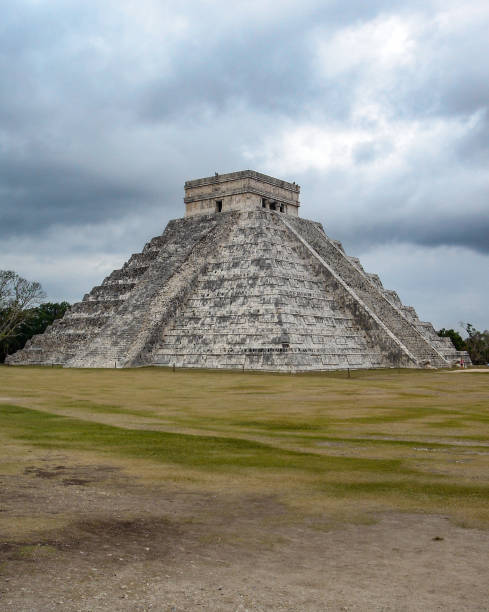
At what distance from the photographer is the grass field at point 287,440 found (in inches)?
336

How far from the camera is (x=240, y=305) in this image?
124 ft

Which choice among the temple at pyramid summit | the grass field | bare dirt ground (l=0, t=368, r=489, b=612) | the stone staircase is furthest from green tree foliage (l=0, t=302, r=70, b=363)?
bare dirt ground (l=0, t=368, r=489, b=612)

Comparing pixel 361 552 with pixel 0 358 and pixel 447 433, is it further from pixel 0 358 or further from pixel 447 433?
pixel 0 358

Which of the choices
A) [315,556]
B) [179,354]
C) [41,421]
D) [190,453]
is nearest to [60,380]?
[179,354]

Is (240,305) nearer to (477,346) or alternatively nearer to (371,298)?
(371,298)

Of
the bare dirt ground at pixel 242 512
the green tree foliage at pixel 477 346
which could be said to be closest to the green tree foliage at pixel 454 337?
the green tree foliage at pixel 477 346

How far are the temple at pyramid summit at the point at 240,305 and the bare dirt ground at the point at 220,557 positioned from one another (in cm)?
2568

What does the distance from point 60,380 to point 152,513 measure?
21409 mm

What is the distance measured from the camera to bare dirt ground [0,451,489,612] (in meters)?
5.07

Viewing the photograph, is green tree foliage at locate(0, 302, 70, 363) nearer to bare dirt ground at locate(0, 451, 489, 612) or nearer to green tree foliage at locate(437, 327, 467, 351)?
green tree foliage at locate(437, 327, 467, 351)

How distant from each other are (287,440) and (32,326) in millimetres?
56861

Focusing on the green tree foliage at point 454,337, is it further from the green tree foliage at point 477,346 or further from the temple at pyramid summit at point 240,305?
the temple at pyramid summit at point 240,305

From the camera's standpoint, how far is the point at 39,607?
483cm

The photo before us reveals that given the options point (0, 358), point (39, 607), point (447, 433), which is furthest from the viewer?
point (0, 358)
